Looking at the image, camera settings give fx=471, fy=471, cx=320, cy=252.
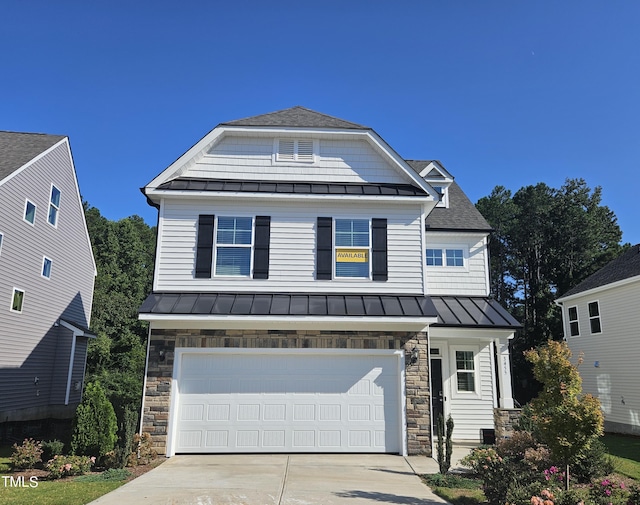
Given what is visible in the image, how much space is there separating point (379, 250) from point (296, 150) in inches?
138

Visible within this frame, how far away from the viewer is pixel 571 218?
3425cm

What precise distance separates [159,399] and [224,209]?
4652 mm

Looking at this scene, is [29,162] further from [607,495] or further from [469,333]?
[607,495]

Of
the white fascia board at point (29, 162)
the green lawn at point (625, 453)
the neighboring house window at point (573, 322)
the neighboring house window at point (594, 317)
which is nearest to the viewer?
the green lawn at point (625, 453)

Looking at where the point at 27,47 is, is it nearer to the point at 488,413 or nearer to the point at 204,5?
the point at 204,5

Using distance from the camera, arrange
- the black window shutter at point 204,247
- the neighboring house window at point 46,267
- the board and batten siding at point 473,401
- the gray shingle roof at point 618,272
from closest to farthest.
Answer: the black window shutter at point 204,247 < the board and batten siding at point 473,401 < the neighboring house window at point 46,267 < the gray shingle roof at point 618,272

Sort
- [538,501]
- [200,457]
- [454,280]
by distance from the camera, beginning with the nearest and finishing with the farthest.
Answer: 1. [538,501]
2. [200,457]
3. [454,280]

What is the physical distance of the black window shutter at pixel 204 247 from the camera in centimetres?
1129

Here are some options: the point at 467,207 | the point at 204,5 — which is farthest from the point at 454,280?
the point at 204,5

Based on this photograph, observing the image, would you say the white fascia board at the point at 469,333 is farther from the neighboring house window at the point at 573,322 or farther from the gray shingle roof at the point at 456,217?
the neighboring house window at the point at 573,322

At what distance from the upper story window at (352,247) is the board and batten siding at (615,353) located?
1027 cm

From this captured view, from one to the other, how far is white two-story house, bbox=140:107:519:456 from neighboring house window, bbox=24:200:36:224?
7.42 metres

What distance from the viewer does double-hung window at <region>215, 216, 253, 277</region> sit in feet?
37.4

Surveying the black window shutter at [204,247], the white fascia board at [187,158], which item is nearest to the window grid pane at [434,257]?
the black window shutter at [204,247]
